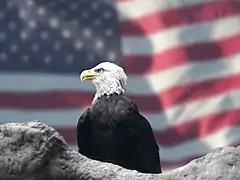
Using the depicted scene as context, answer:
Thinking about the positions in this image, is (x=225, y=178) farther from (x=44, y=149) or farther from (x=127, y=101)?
(x=127, y=101)

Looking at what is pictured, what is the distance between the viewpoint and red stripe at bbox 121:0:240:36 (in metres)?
5.04

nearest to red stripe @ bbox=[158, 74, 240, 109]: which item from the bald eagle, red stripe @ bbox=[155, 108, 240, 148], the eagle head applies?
red stripe @ bbox=[155, 108, 240, 148]

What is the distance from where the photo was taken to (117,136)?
338cm

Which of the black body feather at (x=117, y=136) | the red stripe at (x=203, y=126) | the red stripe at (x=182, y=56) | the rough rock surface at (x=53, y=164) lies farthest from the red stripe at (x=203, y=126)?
the rough rock surface at (x=53, y=164)

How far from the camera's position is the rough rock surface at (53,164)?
179 centimetres

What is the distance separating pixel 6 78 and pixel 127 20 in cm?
61

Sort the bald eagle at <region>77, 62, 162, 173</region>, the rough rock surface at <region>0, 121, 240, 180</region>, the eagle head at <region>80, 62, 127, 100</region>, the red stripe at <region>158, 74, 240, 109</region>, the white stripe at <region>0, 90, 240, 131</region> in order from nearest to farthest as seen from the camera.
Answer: the rough rock surface at <region>0, 121, 240, 180</region>, the bald eagle at <region>77, 62, 162, 173</region>, the eagle head at <region>80, 62, 127, 100</region>, the white stripe at <region>0, 90, 240, 131</region>, the red stripe at <region>158, 74, 240, 109</region>

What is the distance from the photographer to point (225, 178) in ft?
5.90

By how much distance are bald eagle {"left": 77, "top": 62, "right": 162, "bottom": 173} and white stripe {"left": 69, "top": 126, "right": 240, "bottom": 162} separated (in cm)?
139

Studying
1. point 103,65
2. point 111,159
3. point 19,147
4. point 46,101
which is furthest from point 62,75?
point 19,147

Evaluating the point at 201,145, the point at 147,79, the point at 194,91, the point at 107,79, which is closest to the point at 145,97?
the point at 147,79

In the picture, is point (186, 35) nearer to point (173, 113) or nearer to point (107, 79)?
point (173, 113)

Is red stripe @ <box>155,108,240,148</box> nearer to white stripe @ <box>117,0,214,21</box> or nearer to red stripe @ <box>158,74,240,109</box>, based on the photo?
red stripe @ <box>158,74,240,109</box>

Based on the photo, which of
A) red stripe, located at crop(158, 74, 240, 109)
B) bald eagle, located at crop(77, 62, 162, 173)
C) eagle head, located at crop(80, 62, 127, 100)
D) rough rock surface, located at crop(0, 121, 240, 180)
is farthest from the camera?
red stripe, located at crop(158, 74, 240, 109)
